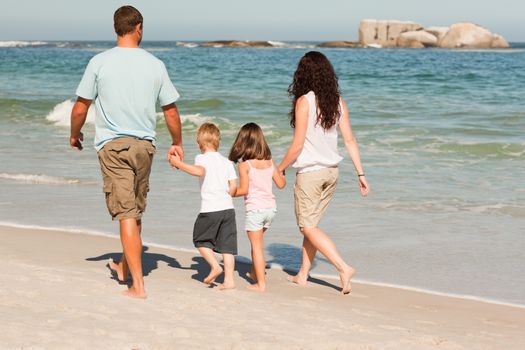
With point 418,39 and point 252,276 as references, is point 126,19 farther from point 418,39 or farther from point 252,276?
point 418,39

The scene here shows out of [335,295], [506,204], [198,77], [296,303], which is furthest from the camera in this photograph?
[198,77]

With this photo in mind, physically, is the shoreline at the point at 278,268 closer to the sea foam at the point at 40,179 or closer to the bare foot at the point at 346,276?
the bare foot at the point at 346,276

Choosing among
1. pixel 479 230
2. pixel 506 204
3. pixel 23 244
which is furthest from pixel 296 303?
pixel 506 204

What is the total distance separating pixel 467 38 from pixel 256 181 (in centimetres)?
8888

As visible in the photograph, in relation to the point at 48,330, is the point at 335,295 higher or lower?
lower

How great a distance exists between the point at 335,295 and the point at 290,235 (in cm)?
186

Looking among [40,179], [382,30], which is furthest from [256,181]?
[382,30]

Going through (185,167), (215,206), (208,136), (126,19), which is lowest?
(215,206)

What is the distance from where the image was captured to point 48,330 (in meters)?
4.03

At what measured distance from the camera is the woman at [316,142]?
5.56 m

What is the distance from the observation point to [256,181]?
223 inches

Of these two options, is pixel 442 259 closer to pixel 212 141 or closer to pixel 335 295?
→ pixel 335 295

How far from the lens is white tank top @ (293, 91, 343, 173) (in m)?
5.61

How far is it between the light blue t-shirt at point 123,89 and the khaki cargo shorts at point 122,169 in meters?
0.06
